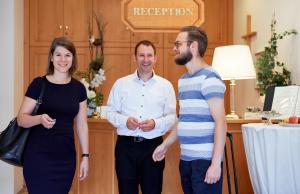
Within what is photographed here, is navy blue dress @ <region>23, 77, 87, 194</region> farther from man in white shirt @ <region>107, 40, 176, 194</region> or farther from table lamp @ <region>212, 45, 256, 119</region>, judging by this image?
table lamp @ <region>212, 45, 256, 119</region>

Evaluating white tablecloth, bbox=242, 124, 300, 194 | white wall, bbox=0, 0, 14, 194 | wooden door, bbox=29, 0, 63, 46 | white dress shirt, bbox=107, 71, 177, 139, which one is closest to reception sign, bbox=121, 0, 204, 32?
white dress shirt, bbox=107, 71, 177, 139

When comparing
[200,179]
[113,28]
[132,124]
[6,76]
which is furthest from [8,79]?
[200,179]

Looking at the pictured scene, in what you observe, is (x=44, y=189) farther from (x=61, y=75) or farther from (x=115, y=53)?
(x=115, y=53)

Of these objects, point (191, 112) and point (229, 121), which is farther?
A: point (229, 121)

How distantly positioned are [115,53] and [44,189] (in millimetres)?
3382

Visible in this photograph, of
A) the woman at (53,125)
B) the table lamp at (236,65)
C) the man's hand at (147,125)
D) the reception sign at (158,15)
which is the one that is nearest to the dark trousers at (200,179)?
the man's hand at (147,125)

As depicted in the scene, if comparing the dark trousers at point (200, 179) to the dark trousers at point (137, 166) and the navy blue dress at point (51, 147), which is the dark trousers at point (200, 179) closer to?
the dark trousers at point (137, 166)

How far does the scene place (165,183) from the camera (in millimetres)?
3287

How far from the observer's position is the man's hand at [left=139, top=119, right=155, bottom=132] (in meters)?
2.51

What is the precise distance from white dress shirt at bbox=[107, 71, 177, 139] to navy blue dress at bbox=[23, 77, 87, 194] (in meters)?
0.49

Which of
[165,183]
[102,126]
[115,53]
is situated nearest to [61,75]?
[102,126]

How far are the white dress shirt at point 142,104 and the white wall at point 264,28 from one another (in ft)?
4.22

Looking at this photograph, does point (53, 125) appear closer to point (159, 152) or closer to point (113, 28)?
point (159, 152)

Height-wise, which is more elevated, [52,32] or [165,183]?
[52,32]
